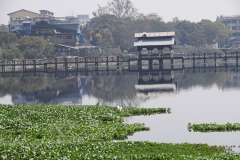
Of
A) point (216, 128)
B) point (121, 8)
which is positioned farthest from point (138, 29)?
point (216, 128)

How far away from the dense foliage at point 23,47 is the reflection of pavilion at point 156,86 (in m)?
28.3

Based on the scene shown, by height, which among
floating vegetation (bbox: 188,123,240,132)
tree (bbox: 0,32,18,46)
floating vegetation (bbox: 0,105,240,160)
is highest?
tree (bbox: 0,32,18,46)

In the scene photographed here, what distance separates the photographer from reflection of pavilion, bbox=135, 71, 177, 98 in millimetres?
43384

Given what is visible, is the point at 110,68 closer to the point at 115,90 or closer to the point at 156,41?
the point at 156,41

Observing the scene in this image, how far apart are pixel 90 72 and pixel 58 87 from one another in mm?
19963

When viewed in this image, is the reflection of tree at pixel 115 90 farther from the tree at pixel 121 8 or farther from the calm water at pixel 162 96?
the tree at pixel 121 8

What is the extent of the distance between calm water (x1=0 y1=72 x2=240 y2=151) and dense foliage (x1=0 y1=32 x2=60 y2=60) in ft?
67.1

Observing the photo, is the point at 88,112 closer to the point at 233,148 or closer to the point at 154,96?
the point at 233,148

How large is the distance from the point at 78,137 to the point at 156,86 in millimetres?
28295

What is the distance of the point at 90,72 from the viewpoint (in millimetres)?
72312

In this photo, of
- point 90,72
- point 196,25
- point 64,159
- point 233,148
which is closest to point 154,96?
point 233,148

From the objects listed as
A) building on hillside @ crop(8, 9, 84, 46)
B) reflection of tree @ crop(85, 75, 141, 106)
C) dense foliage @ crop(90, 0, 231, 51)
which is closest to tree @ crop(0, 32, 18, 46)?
building on hillside @ crop(8, 9, 84, 46)

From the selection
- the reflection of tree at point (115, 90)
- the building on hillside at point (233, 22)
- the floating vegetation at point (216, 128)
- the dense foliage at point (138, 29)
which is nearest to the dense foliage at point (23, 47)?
the dense foliage at point (138, 29)

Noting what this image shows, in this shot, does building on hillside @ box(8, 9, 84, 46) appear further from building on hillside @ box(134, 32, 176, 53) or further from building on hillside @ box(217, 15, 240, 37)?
building on hillside @ box(217, 15, 240, 37)
